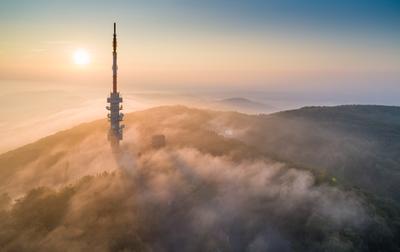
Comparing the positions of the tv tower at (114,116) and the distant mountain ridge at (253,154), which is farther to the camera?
the tv tower at (114,116)

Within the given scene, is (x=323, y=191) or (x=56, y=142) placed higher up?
(x=323, y=191)

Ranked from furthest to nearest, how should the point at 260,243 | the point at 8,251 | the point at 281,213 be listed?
1. the point at 281,213
2. the point at 260,243
3. the point at 8,251

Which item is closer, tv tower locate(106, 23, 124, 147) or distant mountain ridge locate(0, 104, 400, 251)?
distant mountain ridge locate(0, 104, 400, 251)

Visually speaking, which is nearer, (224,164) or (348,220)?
(348,220)

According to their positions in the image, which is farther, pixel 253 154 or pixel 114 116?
pixel 114 116

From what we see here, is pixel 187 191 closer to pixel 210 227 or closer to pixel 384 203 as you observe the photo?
pixel 210 227

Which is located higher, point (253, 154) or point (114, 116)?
point (114, 116)

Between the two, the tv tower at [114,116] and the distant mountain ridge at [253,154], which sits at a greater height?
the tv tower at [114,116]

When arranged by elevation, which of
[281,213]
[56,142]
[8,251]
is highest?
[281,213]

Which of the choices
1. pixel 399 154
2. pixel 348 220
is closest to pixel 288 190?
pixel 348 220

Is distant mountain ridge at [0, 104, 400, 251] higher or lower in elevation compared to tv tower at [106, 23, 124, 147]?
lower

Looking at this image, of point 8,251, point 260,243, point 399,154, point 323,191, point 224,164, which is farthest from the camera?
point 399,154
